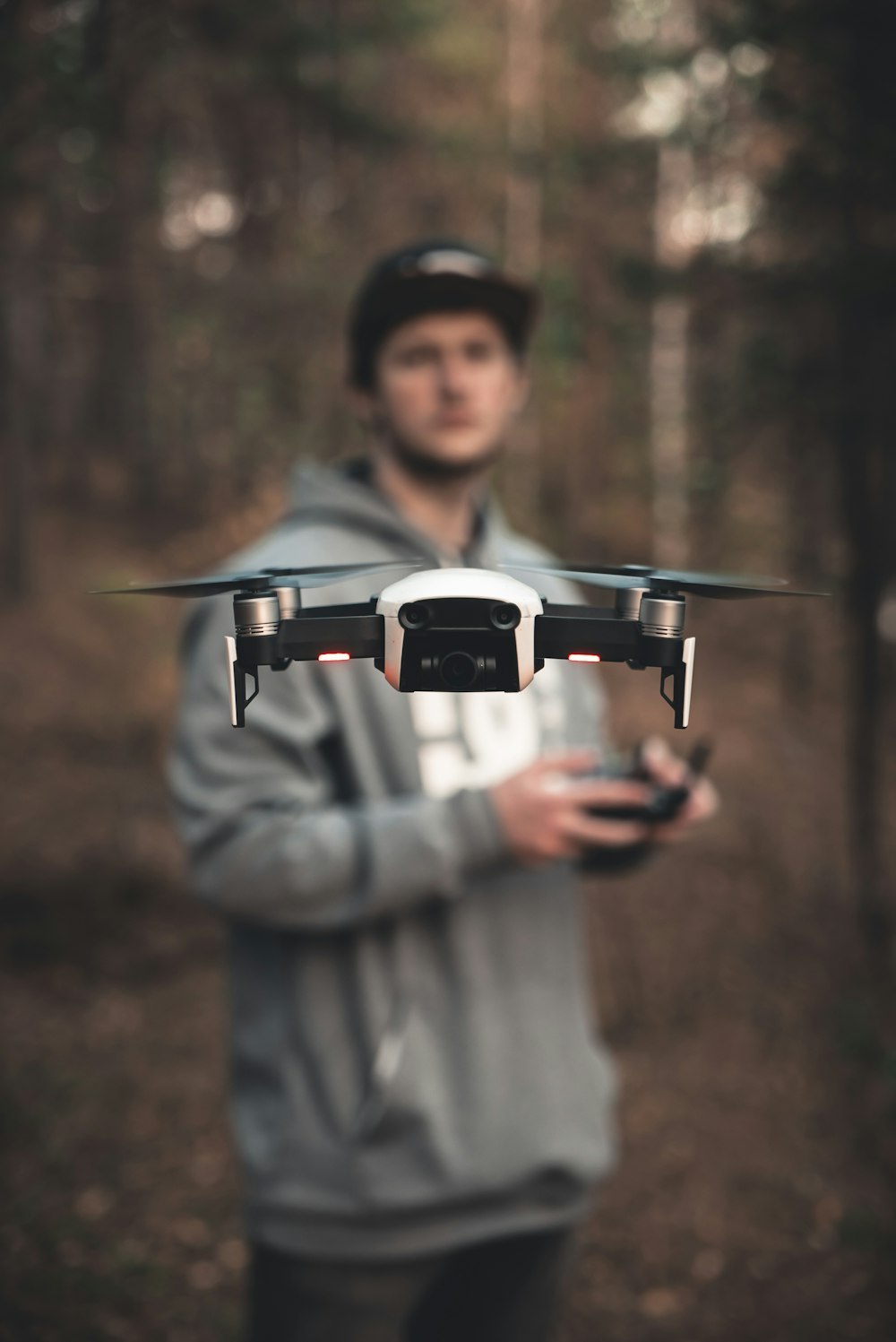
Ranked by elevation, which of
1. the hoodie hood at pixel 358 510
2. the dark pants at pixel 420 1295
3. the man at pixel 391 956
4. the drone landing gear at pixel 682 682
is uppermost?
the hoodie hood at pixel 358 510

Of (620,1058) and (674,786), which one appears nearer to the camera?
(674,786)

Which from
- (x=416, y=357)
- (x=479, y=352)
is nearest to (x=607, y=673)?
(x=479, y=352)

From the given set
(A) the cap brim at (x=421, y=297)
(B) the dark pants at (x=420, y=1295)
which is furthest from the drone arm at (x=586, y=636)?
(B) the dark pants at (x=420, y=1295)

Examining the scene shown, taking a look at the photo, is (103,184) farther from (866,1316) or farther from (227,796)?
(866,1316)

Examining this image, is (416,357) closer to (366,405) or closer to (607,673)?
(366,405)

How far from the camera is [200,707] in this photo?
246cm

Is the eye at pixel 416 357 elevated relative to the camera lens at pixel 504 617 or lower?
elevated

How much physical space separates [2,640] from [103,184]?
1149 centimetres

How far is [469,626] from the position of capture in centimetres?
59

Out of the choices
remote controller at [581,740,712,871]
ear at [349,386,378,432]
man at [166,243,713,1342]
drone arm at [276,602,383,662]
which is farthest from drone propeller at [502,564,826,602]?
man at [166,243,713,1342]

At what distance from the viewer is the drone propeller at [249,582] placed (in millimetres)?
604

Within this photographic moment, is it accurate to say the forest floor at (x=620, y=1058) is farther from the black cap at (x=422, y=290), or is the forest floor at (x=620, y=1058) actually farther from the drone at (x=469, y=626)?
the drone at (x=469, y=626)

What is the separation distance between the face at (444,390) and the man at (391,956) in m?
0.10

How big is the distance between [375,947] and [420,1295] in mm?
922
